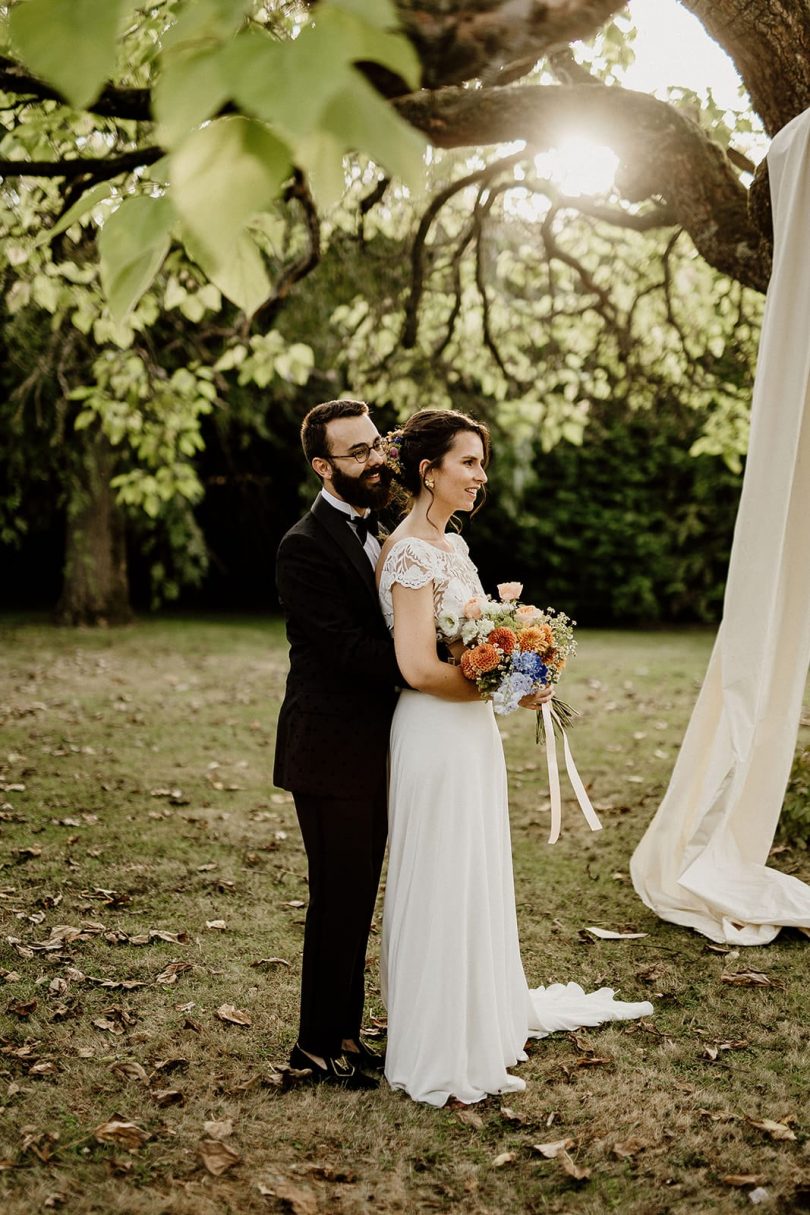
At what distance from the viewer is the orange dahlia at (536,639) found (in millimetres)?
3096

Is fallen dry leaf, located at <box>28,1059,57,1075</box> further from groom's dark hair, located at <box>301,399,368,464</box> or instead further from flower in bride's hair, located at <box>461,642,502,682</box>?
groom's dark hair, located at <box>301,399,368,464</box>

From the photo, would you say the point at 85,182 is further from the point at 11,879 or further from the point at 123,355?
the point at 11,879

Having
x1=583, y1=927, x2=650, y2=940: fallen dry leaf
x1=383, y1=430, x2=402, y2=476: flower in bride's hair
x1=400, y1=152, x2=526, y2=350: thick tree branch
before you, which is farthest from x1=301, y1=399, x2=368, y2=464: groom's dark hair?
x1=400, y1=152, x2=526, y2=350: thick tree branch

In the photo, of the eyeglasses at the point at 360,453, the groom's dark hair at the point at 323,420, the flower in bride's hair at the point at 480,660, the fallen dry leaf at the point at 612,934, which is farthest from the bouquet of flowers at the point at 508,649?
the fallen dry leaf at the point at 612,934

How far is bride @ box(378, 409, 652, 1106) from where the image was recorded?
10.2 ft

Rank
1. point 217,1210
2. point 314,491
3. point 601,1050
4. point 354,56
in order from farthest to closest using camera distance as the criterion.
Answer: point 314,491 → point 601,1050 → point 217,1210 → point 354,56

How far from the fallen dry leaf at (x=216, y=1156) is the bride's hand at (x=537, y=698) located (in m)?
1.54

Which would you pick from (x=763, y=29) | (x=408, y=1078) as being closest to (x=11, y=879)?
(x=408, y=1078)

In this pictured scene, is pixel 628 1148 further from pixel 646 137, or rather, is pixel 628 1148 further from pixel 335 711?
A: pixel 646 137

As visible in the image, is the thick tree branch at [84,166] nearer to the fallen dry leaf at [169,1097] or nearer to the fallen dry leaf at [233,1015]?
the fallen dry leaf at [233,1015]

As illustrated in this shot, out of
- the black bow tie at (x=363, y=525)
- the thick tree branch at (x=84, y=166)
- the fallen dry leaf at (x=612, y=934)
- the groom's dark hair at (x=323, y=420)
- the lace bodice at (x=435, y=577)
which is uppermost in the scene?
the thick tree branch at (x=84, y=166)

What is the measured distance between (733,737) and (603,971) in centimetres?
113

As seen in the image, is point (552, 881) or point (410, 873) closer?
point (410, 873)

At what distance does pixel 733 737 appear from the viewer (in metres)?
4.39
